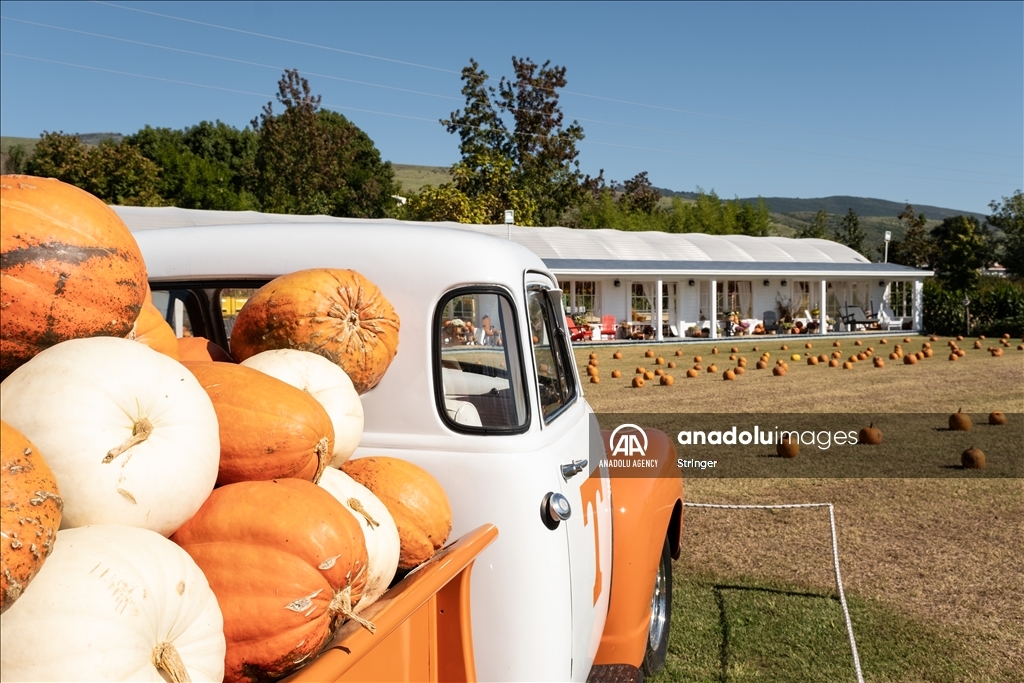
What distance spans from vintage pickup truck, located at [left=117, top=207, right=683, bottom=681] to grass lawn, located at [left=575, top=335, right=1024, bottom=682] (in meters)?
1.44

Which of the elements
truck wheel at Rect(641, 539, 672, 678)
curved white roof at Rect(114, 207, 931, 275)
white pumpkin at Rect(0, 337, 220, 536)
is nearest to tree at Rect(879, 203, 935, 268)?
curved white roof at Rect(114, 207, 931, 275)

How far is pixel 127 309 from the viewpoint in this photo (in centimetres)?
201

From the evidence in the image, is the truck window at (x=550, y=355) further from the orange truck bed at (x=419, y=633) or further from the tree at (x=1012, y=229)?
the tree at (x=1012, y=229)

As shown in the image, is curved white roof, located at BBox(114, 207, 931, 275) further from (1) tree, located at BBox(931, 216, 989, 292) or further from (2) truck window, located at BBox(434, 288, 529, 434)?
(2) truck window, located at BBox(434, 288, 529, 434)

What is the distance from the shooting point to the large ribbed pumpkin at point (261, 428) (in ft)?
6.61

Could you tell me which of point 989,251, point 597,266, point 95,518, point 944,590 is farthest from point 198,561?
point 989,251

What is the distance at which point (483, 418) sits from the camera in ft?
10.5

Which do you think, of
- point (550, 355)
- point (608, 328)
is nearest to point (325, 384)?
point (550, 355)

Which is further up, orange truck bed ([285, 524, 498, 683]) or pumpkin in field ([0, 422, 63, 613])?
pumpkin in field ([0, 422, 63, 613])

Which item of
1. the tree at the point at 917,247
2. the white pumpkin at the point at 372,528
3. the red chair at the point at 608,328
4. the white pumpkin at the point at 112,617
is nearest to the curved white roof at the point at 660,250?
the red chair at the point at 608,328

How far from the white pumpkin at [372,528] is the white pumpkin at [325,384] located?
14 centimetres

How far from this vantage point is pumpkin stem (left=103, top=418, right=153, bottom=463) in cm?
160

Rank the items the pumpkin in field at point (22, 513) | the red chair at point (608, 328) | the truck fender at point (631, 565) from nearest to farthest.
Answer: the pumpkin in field at point (22, 513), the truck fender at point (631, 565), the red chair at point (608, 328)

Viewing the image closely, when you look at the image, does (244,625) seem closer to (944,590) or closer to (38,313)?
(38,313)
